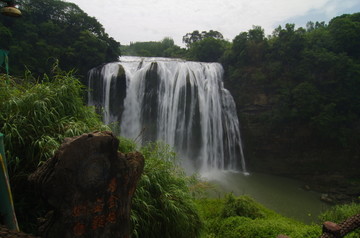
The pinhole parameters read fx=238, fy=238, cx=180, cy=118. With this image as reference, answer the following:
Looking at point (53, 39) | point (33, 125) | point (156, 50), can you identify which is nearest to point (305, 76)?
point (33, 125)

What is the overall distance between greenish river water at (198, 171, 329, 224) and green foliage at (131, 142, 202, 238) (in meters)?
4.72

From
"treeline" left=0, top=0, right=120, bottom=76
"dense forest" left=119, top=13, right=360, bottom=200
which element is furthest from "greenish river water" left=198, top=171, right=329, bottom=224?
"treeline" left=0, top=0, right=120, bottom=76

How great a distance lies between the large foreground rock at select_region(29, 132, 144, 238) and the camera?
62.9 inches

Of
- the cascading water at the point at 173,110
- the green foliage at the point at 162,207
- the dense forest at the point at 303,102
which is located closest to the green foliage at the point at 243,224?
the green foliage at the point at 162,207

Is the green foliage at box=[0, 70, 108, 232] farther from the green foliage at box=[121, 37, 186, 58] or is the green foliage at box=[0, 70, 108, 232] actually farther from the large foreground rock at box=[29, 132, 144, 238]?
the green foliage at box=[121, 37, 186, 58]

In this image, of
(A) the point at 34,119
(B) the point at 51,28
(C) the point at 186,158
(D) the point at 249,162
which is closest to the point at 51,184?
(A) the point at 34,119

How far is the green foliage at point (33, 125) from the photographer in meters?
2.44

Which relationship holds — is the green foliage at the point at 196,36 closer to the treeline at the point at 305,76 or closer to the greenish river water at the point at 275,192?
the treeline at the point at 305,76

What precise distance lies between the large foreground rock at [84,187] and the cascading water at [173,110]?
1042 cm

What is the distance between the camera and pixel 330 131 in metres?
12.1

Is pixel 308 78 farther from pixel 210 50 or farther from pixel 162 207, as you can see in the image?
pixel 162 207

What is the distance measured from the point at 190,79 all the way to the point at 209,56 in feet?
17.8

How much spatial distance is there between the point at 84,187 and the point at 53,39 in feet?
50.5

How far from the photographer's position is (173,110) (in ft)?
40.9
